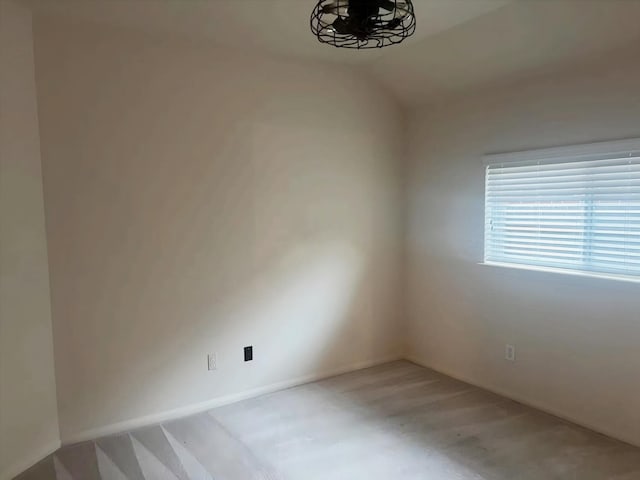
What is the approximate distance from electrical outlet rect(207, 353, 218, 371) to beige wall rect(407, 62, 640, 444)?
1815 millimetres

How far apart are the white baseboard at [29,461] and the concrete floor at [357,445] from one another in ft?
0.15

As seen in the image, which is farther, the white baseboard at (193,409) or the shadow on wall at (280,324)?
the shadow on wall at (280,324)

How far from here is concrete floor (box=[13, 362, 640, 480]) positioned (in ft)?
7.68

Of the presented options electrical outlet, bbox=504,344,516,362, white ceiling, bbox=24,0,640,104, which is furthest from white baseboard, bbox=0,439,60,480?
electrical outlet, bbox=504,344,516,362

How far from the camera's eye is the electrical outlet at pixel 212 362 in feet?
10.2

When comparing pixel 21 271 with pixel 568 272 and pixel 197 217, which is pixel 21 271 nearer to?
pixel 197 217

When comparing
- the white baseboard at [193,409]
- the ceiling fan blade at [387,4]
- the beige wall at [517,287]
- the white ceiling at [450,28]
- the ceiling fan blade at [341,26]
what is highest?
the white ceiling at [450,28]

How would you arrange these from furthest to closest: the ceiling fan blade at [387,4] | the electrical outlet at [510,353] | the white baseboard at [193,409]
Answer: the electrical outlet at [510,353] < the white baseboard at [193,409] < the ceiling fan blade at [387,4]

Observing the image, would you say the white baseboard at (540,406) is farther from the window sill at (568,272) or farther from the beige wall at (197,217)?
the window sill at (568,272)

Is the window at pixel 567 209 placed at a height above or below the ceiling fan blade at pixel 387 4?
below

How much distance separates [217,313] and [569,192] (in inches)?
96.9

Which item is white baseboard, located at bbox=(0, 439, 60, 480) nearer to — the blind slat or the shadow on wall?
the shadow on wall

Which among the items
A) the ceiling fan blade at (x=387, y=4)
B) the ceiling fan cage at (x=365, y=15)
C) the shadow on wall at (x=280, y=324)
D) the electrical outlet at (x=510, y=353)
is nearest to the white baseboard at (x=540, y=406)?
the electrical outlet at (x=510, y=353)

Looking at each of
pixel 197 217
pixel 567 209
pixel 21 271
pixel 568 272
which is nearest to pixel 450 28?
pixel 567 209
